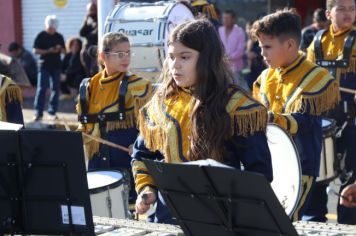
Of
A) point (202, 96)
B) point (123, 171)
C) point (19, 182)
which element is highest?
point (202, 96)

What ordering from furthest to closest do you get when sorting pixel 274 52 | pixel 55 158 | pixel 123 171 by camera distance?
pixel 123 171, pixel 274 52, pixel 55 158

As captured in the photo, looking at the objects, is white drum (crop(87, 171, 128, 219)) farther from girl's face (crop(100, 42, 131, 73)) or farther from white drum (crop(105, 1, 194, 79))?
white drum (crop(105, 1, 194, 79))

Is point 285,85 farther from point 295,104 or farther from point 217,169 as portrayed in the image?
point 217,169

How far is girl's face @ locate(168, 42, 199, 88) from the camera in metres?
4.12

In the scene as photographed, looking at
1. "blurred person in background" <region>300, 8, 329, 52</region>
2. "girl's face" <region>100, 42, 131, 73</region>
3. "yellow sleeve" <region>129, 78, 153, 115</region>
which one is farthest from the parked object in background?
"blurred person in background" <region>300, 8, 329, 52</region>

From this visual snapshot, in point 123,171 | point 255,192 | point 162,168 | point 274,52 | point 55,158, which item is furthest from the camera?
point 123,171

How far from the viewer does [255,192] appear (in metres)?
3.39

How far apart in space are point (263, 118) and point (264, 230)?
0.78 m

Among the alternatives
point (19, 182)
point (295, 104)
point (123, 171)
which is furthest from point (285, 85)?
point (19, 182)

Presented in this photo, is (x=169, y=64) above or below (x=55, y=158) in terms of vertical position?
above

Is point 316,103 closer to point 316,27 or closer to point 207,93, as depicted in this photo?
point 207,93

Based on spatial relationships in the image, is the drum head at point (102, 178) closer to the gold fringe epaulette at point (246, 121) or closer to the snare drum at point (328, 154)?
the snare drum at point (328, 154)

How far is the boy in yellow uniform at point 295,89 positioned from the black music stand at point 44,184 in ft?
5.74

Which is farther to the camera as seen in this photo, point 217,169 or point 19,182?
point 19,182
